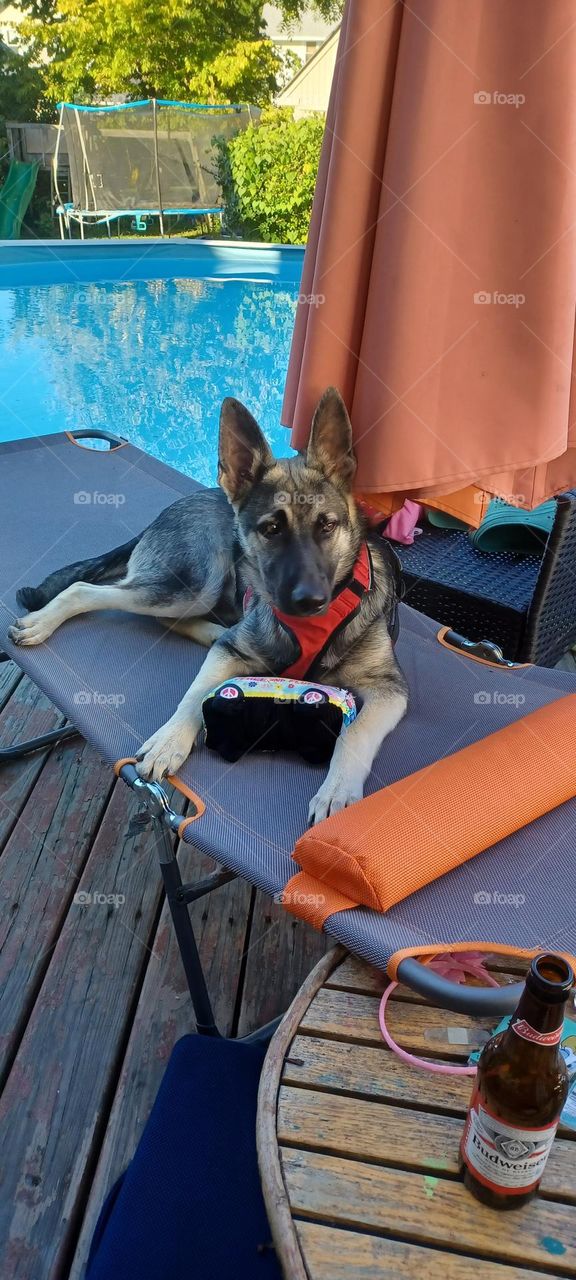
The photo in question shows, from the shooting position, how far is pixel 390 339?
1.67 m

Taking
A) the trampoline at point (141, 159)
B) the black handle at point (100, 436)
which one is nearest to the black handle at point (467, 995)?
the black handle at point (100, 436)

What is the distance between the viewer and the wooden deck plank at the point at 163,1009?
74.2 inches

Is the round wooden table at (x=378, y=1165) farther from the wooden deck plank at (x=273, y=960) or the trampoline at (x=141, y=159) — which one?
the trampoline at (x=141, y=159)

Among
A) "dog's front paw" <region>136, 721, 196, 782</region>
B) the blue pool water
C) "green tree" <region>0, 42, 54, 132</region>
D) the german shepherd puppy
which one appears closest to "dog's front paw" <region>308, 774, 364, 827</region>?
the german shepherd puppy

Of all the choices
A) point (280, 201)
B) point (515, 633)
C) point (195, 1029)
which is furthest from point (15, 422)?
point (280, 201)

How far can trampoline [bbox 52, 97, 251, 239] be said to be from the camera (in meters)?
15.7

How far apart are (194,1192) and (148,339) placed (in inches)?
420

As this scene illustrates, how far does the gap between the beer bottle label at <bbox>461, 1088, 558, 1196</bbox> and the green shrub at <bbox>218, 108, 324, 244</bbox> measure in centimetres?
1643

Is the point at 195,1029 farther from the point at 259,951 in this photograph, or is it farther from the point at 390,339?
the point at 390,339

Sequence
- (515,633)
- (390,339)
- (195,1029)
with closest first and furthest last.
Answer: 1. (390,339)
2. (195,1029)
3. (515,633)

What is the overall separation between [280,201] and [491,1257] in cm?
1742

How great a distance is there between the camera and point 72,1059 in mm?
2113

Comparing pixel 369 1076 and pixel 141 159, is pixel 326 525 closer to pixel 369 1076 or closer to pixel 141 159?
pixel 369 1076

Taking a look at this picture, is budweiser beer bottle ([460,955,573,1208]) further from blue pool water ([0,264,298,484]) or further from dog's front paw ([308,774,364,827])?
blue pool water ([0,264,298,484])
